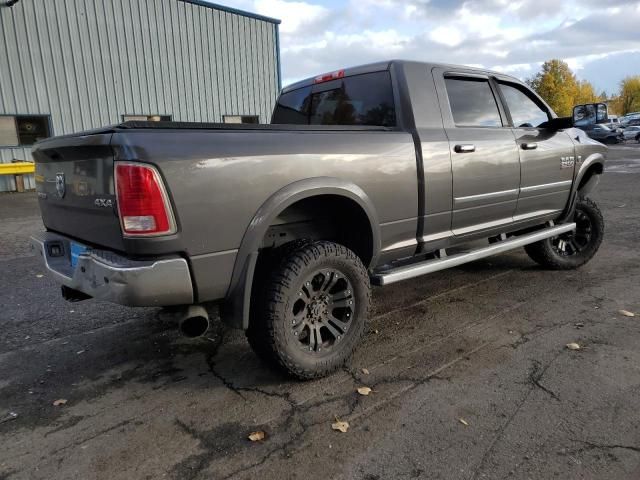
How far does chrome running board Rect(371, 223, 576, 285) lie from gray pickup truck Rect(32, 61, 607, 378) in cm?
2

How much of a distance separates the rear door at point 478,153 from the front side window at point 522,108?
0.21m

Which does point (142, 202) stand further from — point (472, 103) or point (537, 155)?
→ point (537, 155)

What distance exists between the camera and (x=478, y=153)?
3822 mm

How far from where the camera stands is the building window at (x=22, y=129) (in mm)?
13211

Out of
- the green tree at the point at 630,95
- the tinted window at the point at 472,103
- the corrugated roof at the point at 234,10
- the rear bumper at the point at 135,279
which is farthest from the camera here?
the green tree at the point at 630,95

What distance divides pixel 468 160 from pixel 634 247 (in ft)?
12.6

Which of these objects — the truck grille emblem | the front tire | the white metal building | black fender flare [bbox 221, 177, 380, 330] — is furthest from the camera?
the white metal building

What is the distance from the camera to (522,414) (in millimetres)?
2586

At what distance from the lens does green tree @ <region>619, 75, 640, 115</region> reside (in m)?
81.7

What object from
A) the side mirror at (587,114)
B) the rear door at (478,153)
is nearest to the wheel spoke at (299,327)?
the rear door at (478,153)

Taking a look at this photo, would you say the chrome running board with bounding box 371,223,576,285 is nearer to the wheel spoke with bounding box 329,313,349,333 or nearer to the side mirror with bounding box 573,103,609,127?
the wheel spoke with bounding box 329,313,349,333

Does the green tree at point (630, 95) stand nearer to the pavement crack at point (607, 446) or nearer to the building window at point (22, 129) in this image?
the building window at point (22, 129)

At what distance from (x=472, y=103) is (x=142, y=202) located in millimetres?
2896

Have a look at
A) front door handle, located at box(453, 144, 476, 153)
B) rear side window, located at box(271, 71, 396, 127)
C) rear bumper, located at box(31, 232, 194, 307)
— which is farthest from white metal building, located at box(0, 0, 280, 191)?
front door handle, located at box(453, 144, 476, 153)
